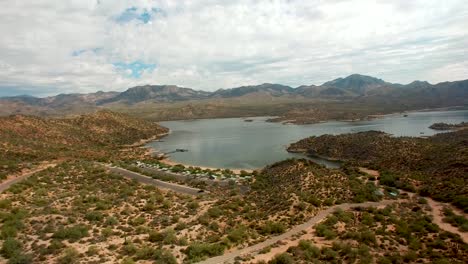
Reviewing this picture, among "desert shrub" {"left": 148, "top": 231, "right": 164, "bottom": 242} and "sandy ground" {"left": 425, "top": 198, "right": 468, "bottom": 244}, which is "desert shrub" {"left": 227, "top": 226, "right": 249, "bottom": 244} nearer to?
"desert shrub" {"left": 148, "top": 231, "right": 164, "bottom": 242}

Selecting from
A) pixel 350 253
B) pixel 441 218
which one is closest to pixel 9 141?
pixel 350 253

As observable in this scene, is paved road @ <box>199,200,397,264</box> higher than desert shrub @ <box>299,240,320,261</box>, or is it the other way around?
desert shrub @ <box>299,240,320,261</box>

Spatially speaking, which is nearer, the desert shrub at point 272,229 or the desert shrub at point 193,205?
the desert shrub at point 272,229

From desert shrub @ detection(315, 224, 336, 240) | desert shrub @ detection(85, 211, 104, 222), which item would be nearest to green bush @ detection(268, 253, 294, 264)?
desert shrub @ detection(315, 224, 336, 240)

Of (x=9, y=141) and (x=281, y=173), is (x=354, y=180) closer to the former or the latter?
(x=281, y=173)

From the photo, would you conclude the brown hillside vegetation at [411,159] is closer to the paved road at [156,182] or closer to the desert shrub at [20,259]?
the paved road at [156,182]

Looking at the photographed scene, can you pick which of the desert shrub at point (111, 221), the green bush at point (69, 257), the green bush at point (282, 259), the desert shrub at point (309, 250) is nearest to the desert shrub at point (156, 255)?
the green bush at point (69, 257)
